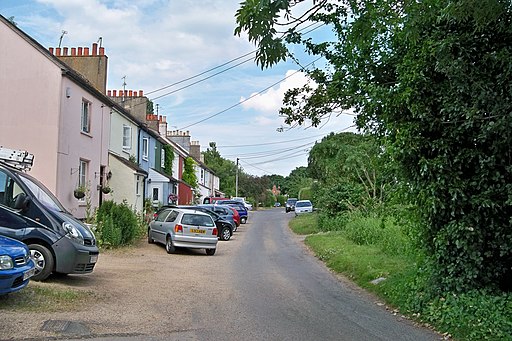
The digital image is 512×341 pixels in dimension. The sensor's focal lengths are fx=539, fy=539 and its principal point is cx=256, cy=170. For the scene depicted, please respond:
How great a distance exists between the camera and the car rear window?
1942 centimetres

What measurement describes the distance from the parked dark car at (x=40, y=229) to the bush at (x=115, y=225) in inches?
284

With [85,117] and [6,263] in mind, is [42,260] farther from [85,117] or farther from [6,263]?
[85,117]

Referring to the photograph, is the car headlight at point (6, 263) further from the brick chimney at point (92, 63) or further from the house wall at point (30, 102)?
the brick chimney at point (92, 63)

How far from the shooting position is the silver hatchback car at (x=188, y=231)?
63.3 feet

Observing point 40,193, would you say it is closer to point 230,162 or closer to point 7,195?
point 7,195

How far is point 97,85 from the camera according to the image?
2706 centimetres

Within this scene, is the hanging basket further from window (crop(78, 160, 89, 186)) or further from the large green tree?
the large green tree

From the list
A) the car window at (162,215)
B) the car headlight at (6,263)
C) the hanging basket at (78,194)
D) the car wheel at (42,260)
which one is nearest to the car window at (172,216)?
the car window at (162,215)

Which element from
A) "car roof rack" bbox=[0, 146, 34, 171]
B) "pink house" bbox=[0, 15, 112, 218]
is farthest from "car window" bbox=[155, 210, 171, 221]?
"car roof rack" bbox=[0, 146, 34, 171]

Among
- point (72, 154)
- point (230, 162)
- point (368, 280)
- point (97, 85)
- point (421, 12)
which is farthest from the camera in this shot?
point (230, 162)

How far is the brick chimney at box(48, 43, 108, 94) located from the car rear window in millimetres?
10846

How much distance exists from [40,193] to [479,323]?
8757mm

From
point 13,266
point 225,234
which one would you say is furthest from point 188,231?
point 13,266

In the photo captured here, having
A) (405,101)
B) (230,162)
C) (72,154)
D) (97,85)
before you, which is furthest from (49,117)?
(230,162)
